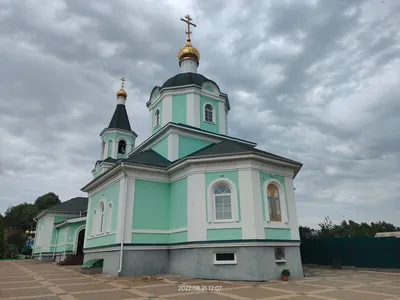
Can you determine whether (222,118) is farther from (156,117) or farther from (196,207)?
(196,207)

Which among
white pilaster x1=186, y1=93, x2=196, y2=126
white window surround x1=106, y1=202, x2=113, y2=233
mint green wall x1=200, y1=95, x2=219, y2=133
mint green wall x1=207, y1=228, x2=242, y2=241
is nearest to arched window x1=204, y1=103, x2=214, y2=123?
mint green wall x1=200, y1=95, x2=219, y2=133

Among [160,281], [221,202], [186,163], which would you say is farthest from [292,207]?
[160,281]

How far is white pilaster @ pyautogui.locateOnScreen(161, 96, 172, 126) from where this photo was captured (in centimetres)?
1875

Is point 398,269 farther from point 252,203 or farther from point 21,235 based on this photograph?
point 21,235

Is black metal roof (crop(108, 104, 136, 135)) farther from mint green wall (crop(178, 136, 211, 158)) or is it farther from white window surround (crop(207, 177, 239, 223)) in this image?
white window surround (crop(207, 177, 239, 223))

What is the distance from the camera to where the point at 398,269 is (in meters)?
15.7

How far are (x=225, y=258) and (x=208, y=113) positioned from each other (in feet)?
32.2

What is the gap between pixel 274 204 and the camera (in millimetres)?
13672

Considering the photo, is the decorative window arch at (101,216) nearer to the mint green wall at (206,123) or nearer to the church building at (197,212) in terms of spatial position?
the church building at (197,212)

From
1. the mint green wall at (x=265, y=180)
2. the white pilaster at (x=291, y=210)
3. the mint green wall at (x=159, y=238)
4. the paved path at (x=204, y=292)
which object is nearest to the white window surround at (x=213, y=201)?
the mint green wall at (x=265, y=180)

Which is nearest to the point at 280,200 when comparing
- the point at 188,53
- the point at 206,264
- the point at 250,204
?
the point at 250,204

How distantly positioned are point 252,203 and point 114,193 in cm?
760

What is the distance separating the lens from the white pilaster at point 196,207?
1296 cm

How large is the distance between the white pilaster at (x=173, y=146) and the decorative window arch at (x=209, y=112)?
2897mm
